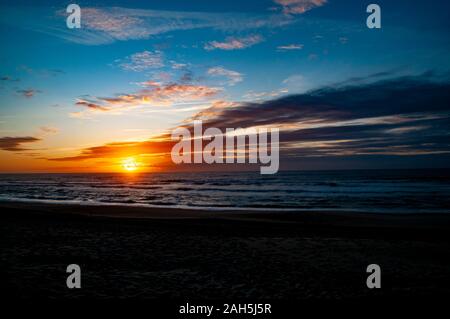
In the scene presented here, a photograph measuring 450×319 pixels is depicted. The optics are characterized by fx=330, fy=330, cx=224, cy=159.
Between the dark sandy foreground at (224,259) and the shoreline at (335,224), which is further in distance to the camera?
the shoreline at (335,224)

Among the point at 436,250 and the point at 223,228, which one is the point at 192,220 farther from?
the point at 436,250

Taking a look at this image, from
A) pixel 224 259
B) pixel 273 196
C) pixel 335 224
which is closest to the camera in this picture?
pixel 224 259

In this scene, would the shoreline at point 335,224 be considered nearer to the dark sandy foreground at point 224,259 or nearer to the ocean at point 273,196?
the dark sandy foreground at point 224,259

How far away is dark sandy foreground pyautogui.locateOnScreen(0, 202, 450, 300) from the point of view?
8.50 m

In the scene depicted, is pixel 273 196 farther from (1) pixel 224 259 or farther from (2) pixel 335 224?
(1) pixel 224 259

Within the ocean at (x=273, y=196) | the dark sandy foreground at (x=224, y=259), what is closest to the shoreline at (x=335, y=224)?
the dark sandy foreground at (x=224, y=259)

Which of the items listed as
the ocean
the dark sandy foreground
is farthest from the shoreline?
the ocean

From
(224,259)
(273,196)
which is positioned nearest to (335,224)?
(224,259)

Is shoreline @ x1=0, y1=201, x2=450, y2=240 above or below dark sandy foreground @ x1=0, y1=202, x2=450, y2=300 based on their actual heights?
below

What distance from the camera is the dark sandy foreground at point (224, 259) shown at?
850cm

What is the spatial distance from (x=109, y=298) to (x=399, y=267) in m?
8.71

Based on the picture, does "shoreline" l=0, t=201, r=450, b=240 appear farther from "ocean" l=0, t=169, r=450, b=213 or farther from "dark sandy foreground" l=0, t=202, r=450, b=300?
"ocean" l=0, t=169, r=450, b=213

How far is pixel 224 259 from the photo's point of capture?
11.5m
